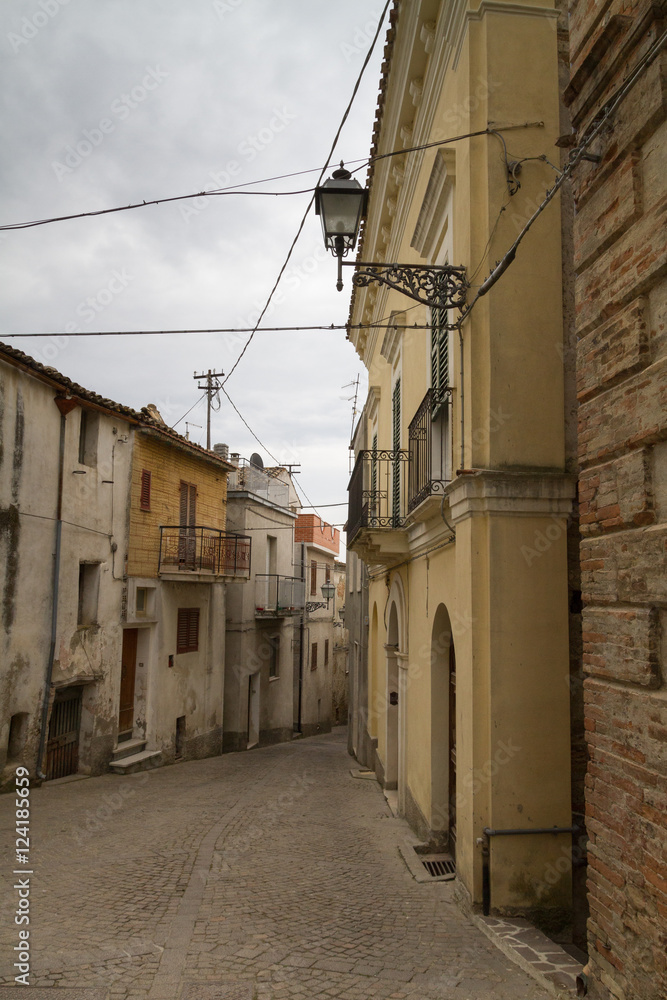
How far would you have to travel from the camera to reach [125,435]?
15.7 metres

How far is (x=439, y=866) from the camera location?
25.2 ft

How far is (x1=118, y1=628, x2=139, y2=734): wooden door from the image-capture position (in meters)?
16.1

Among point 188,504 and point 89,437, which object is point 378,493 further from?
point 188,504

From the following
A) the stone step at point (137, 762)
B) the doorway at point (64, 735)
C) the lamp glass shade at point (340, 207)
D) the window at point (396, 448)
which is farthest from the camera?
the stone step at point (137, 762)

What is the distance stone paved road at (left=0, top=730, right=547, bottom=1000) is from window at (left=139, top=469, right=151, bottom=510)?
6903 mm

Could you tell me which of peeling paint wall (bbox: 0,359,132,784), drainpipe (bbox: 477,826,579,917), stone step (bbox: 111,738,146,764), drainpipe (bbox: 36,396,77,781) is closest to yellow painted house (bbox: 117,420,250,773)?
stone step (bbox: 111,738,146,764)

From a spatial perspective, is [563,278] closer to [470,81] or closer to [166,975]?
[470,81]

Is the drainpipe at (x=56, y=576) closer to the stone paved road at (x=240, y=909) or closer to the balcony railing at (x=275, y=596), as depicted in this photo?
the stone paved road at (x=240, y=909)

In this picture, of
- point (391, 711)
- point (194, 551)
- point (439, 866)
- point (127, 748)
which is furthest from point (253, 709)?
point (439, 866)

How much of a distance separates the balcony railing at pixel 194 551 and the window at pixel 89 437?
9.04 feet

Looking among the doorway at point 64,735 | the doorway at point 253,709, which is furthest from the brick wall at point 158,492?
the doorway at point 253,709

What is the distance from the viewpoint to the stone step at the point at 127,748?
1498 cm

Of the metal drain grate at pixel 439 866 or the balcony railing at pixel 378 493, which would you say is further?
the balcony railing at pixel 378 493

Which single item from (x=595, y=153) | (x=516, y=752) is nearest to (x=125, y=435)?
(x=516, y=752)
